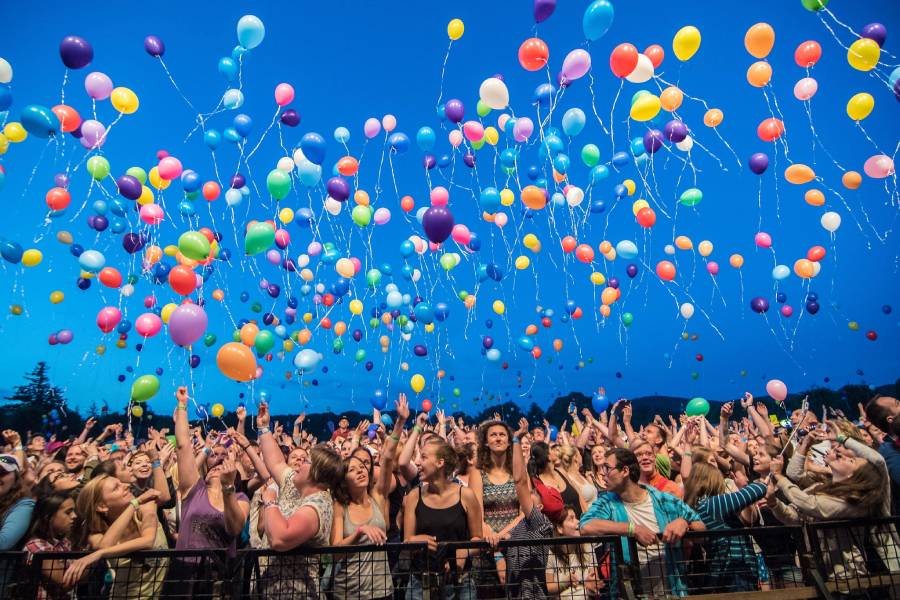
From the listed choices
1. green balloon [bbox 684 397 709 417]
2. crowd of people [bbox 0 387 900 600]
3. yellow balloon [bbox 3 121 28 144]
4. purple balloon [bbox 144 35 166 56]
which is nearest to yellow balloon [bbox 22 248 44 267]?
yellow balloon [bbox 3 121 28 144]

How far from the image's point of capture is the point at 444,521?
282cm

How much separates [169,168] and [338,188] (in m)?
2.25

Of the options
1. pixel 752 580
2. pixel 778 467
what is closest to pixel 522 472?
pixel 752 580

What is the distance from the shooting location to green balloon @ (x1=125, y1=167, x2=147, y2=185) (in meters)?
7.05

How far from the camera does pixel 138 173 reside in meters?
7.18

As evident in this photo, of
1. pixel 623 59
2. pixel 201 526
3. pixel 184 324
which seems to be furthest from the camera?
pixel 623 59

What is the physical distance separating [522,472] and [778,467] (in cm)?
166

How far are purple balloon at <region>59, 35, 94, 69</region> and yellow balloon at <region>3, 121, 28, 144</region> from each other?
164 cm

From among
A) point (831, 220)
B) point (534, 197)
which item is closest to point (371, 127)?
point (534, 197)

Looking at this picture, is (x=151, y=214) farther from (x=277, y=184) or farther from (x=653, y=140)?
(x=653, y=140)

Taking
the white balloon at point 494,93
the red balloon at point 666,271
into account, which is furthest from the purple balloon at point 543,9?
the red balloon at point 666,271

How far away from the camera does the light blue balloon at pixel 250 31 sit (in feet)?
20.8

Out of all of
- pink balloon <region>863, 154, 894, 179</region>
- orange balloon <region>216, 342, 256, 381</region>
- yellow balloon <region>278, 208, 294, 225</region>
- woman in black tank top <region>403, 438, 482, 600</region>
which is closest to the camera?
woman in black tank top <region>403, 438, 482, 600</region>

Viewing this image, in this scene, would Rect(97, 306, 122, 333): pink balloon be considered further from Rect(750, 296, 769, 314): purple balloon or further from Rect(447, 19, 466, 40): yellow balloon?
Rect(750, 296, 769, 314): purple balloon
